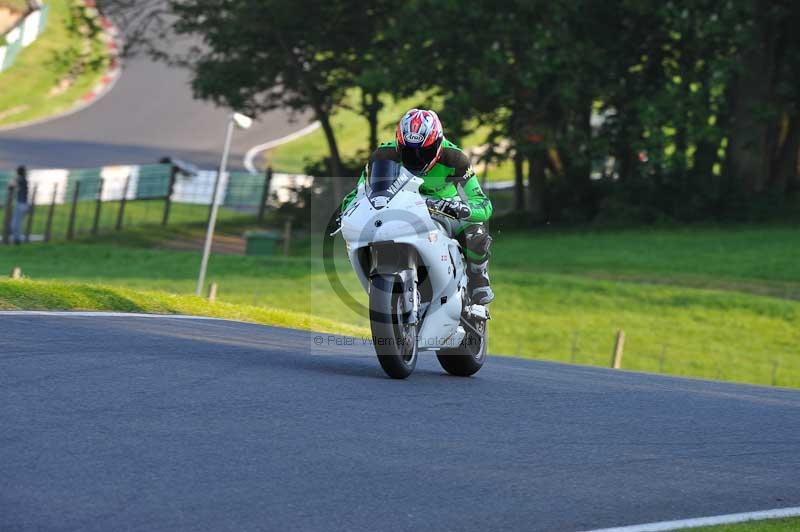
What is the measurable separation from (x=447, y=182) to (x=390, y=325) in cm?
126

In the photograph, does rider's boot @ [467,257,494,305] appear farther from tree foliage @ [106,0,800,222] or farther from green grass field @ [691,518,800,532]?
tree foliage @ [106,0,800,222]

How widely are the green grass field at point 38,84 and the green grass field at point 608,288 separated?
74.1ft

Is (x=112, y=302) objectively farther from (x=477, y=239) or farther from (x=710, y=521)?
(x=710, y=521)

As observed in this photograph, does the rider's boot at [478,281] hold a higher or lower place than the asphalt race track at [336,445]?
higher

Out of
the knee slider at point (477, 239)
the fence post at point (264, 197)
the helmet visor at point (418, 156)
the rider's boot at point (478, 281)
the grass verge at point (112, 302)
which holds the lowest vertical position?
the grass verge at point (112, 302)

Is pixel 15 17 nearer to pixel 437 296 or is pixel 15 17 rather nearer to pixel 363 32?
pixel 363 32

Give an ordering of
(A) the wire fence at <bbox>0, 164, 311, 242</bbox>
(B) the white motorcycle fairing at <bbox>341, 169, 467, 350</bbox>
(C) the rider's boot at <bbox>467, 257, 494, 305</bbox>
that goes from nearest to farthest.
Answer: (B) the white motorcycle fairing at <bbox>341, 169, 467, 350</bbox> → (C) the rider's boot at <bbox>467, 257, 494, 305</bbox> → (A) the wire fence at <bbox>0, 164, 311, 242</bbox>

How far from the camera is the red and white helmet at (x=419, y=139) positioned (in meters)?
10.2

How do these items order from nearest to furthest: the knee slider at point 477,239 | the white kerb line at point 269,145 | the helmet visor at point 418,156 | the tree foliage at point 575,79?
1. the helmet visor at point 418,156
2. the knee slider at point 477,239
3. the tree foliage at point 575,79
4. the white kerb line at point 269,145

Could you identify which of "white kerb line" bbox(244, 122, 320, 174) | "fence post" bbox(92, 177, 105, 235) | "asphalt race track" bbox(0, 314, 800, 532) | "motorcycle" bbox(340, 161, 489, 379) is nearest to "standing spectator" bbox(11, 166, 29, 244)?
"fence post" bbox(92, 177, 105, 235)

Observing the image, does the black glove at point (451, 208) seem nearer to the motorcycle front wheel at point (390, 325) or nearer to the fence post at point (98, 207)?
the motorcycle front wheel at point (390, 325)

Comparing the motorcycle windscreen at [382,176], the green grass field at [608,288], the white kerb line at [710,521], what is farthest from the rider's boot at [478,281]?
the green grass field at [608,288]

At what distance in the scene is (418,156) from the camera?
33.7 feet

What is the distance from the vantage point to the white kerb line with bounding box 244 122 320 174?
5550 centimetres
